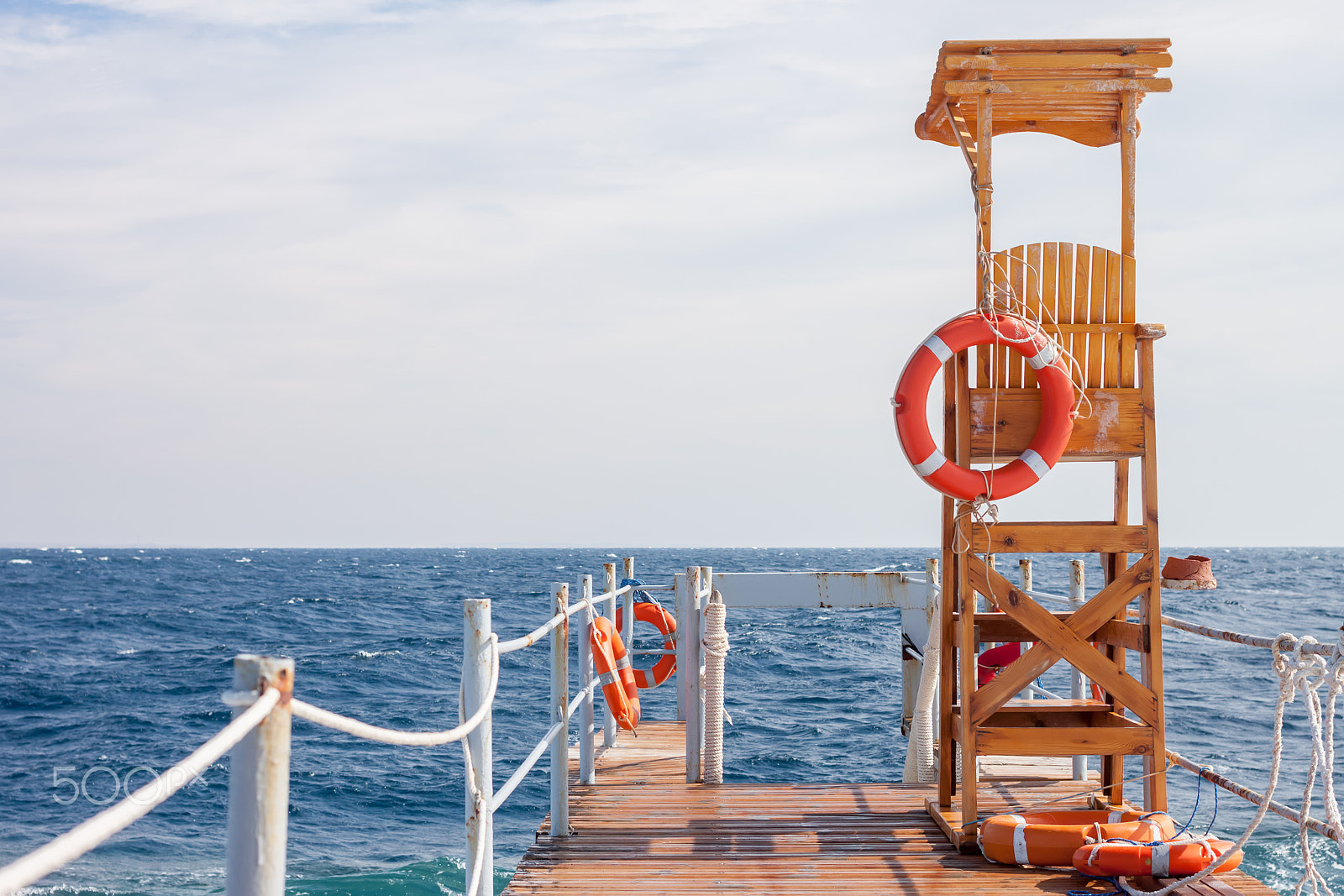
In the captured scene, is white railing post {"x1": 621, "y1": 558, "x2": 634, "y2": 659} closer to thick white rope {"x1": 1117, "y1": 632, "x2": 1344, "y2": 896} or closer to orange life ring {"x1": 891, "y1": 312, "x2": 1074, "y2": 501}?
orange life ring {"x1": 891, "y1": 312, "x2": 1074, "y2": 501}

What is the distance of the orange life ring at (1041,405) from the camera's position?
12.9 feet

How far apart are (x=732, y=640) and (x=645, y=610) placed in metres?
17.1

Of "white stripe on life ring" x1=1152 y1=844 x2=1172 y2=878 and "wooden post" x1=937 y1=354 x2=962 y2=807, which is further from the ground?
"wooden post" x1=937 y1=354 x2=962 y2=807

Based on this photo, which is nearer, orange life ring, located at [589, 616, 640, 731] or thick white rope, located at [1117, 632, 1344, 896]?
thick white rope, located at [1117, 632, 1344, 896]

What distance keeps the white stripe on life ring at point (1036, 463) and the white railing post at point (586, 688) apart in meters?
1.91

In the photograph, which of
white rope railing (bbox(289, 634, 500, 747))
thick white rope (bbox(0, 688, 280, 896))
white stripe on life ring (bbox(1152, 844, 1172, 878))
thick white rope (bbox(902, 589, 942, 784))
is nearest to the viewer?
thick white rope (bbox(0, 688, 280, 896))

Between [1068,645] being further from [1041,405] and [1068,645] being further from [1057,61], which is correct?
[1057,61]

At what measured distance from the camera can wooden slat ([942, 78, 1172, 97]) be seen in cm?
411

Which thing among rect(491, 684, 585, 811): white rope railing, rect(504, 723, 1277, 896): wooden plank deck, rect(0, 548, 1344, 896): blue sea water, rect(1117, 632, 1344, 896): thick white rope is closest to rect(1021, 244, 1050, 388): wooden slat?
rect(1117, 632, 1344, 896): thick white rope

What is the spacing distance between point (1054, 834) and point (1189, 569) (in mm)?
1091

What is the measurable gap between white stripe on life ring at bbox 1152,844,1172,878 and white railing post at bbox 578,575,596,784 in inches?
92.0

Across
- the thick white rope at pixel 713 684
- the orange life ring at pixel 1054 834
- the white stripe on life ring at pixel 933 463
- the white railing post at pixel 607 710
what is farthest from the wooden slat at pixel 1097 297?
the white railing post at pixel 607 710

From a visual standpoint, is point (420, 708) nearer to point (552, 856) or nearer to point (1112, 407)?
point (552, 856)

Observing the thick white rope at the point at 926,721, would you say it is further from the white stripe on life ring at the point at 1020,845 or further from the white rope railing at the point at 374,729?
the white rope railing at the point at 374,729
